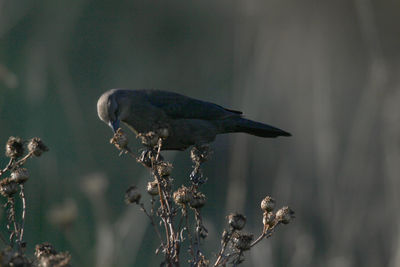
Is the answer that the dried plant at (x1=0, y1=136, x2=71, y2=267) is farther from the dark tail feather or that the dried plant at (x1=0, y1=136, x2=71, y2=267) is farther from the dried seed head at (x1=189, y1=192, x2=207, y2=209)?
the dark tail feather

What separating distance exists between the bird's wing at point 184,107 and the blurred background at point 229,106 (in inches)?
9.3

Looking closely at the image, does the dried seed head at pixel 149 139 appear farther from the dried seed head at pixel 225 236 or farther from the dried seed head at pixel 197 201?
the dried seed head at pixel 225 236

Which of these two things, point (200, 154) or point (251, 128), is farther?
point (251, 128)

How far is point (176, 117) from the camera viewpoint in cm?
514

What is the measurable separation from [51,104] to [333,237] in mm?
2992

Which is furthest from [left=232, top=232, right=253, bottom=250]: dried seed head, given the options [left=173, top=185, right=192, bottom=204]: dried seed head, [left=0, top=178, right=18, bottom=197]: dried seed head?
[left=0, top=178, right=18, bottom=197]: dried seed head

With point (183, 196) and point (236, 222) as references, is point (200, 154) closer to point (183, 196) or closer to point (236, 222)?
point (183, 196)

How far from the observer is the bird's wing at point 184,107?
514cm

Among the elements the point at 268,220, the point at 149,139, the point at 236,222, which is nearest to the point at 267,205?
the point at 268,220

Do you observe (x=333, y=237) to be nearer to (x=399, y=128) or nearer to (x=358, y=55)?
(x=399, y=128)

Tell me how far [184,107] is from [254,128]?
0.49 metres

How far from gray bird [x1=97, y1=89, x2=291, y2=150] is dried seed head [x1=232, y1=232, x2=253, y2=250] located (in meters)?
1.78

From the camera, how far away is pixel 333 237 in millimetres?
5078

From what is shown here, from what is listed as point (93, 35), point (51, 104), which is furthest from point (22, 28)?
point (93, 35)
